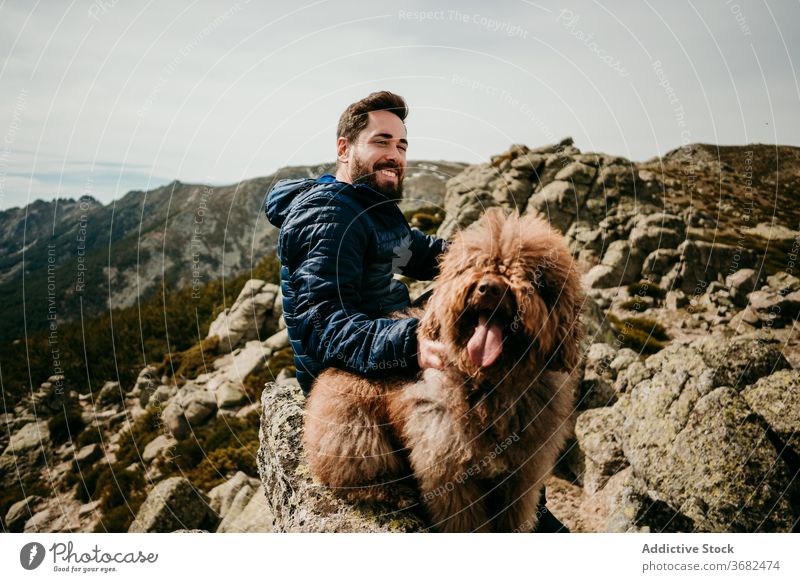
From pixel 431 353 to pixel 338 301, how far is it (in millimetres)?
703

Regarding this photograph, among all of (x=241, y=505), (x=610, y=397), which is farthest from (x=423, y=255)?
(x=241, y=505)

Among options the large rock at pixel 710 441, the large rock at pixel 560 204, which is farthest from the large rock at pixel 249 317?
the large rock at pixel 710 441

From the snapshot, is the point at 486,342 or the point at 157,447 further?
the point at 157,447

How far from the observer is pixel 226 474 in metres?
12.4

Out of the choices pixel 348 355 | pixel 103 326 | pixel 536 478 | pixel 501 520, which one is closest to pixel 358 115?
pixel 348 355

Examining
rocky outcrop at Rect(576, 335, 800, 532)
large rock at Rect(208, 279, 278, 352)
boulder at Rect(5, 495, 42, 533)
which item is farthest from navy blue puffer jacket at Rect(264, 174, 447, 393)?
boulder at Rect(5, 495, 42, 533)

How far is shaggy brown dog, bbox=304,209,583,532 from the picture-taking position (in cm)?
241

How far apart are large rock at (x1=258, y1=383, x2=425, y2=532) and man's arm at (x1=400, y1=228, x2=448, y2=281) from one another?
1642 millimetres

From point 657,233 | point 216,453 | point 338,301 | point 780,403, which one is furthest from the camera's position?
point 657,233

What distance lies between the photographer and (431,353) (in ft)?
8.45

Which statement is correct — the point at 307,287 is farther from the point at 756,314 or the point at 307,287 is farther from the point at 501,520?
the point at 756,314

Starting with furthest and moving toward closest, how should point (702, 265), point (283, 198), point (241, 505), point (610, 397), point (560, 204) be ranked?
point (560, 204) < point (702, 265) < point (241, 505) < point (610, 397) < point (283, 198)

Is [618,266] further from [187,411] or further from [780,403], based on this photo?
[187,411]

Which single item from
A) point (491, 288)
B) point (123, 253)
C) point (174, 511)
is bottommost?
point (174, 511)
